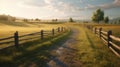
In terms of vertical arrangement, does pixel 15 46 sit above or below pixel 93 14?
below

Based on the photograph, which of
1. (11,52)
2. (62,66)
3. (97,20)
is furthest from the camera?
(97,20)

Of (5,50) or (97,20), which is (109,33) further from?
(97,20)

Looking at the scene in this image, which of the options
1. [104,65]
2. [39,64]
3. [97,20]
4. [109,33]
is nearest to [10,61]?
[39,64]

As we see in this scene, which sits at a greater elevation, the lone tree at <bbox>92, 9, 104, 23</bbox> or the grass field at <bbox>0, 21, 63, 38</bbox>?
the lone tree at <bbox>92, 9, 104, 23</bbox>

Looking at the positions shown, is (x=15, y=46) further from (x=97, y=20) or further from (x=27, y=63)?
(x=97, y=20)

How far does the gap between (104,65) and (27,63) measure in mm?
4399

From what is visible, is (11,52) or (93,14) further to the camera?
(93,14)

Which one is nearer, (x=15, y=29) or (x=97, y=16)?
(x=15, y=29)

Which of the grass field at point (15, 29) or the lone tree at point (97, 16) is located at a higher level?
the lone tree at point (97, 16)

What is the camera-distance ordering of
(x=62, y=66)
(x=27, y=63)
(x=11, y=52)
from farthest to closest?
(x=11, y=52) < (x=27, y=63) < (x=62, y=66)

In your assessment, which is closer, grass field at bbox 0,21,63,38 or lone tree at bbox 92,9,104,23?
grass field at bbox 0,21,63,38

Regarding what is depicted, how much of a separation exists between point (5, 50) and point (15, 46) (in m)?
1.61

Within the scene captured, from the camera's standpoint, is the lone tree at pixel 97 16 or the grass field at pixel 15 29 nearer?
the grass field at pixel 15 29

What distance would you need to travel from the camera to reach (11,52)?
496 inches
